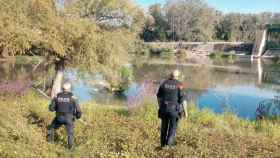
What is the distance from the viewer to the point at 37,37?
1680 centimetres

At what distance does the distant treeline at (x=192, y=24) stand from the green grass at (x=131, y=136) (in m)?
81.5

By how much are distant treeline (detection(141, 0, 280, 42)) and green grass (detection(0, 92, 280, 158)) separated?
81518 millimetres

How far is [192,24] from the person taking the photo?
322 feet

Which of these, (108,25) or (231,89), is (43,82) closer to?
(108,25)

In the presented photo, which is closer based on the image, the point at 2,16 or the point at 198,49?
the point at 2,16

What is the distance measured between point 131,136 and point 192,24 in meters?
91.1

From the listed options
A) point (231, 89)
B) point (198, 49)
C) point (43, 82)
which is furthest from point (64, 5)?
point (198, 49)

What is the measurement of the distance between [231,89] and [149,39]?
70000 mm

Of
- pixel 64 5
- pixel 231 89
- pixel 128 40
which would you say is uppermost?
pixel 64 5

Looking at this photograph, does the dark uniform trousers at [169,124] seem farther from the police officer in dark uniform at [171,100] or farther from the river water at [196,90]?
the river water at [196,90]

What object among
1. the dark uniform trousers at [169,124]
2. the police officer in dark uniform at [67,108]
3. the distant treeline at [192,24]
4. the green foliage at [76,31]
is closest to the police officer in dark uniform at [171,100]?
the dark uniform trousers at [169,124]

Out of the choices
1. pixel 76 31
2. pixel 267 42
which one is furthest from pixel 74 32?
pixel 267 42

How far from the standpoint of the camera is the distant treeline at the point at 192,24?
9750cm

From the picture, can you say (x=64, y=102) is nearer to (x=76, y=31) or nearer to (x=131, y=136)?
(x=131, y=136)
